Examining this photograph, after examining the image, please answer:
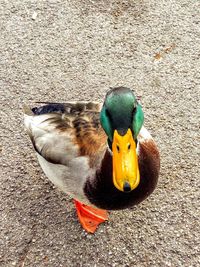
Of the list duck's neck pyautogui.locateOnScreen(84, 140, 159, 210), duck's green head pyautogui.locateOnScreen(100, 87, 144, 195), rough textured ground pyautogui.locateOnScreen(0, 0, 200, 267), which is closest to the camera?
duck's green head pyautogui.locateOnScreen(100, 87, 144, 195)

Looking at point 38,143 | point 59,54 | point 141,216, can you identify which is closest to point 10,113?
point 59,54

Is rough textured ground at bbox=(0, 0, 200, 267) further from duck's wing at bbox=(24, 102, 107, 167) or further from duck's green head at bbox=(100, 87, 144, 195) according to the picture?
duck's green head at bbox=(100, 87, 144, 195)

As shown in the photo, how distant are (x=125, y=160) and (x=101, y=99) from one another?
154 centimetres

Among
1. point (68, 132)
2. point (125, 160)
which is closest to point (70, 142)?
point (68, 132)

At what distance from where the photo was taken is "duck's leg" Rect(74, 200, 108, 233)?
288cm

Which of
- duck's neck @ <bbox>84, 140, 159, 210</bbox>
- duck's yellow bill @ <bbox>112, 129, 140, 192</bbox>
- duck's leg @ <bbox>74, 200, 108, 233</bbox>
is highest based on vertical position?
duck's yellow bill @ <bbox>112, 129, 140, 192</bbox>

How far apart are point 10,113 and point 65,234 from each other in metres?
1.06

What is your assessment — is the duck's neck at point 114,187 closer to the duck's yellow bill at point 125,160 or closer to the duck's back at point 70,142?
the duck's back at point 70,142

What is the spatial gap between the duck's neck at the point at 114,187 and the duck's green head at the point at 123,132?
0.28 metres

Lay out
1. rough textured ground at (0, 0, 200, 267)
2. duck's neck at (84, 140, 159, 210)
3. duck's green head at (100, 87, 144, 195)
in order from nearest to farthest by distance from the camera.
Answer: duck's green head at (100, 87, 144, 195)
duck's neck at (84, 140, 159, 210)
rough textured ground at (0, 0, 200, 267)

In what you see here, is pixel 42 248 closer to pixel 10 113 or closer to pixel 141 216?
pixel 141 216

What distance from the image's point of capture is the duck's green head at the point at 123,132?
2016mm

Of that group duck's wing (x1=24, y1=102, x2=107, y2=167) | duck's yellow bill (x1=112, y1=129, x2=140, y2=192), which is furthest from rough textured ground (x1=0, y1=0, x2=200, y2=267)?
duck's yellow bill (x1=112, y1=129, x2=140, y2=192)

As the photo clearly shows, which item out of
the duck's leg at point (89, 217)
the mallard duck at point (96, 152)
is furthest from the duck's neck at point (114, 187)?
the duck's leg at point (89, 217)
